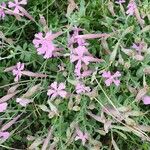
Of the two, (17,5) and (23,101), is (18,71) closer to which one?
(23,101)

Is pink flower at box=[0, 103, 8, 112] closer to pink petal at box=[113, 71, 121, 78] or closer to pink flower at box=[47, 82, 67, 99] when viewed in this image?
pink flower at box=[47, 82, 67, 99]

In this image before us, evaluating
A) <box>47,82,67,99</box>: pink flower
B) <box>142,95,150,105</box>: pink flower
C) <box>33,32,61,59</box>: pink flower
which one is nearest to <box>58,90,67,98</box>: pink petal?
<box>47,82,67,99</box>: pink flower

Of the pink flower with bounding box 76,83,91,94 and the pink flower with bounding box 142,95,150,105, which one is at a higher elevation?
the pink flower with bounding box 76,83,91,94

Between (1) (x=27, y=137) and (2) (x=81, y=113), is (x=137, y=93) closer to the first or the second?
(2) (x=81, y=113)

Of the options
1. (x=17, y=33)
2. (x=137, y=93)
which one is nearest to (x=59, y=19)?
(x=17, y=33)

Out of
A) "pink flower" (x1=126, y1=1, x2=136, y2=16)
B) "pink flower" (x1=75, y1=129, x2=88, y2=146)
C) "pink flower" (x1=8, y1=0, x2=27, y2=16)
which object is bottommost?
"pink flower" (x1=75, y1=129, x2=88, y2=146)

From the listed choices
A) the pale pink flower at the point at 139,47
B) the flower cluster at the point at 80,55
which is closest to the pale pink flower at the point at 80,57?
the flower cluster at the point at 80,55

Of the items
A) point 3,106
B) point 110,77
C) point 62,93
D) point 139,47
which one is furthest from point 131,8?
point 3,106

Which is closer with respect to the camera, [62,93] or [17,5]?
[62,93]
